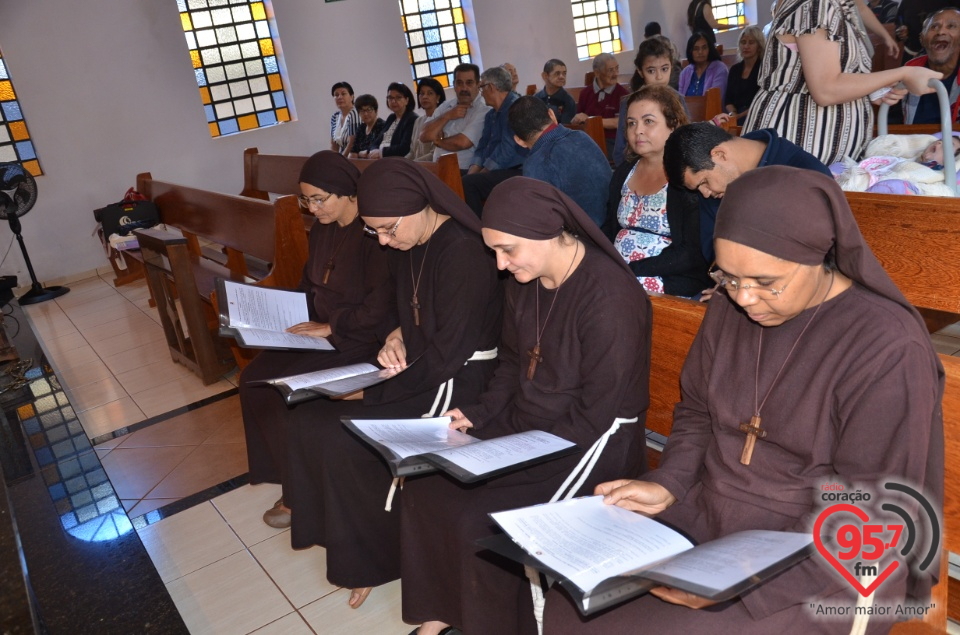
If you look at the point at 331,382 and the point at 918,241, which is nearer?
the point at 918,241

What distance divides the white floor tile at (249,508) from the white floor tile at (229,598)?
14 centimetres

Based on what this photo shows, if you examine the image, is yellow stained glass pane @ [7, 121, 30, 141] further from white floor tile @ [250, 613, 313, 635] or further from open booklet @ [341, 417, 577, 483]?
open booklet @ [341, 417, 577, 483]

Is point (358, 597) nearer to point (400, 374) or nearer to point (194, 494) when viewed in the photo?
point (400, 374)

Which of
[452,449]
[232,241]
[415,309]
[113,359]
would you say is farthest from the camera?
[113,359]

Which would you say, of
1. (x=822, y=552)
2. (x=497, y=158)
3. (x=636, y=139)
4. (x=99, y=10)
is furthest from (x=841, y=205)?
(x=99, y=10)

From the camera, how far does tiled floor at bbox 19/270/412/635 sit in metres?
2.80

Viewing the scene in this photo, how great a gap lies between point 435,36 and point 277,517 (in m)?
9.82

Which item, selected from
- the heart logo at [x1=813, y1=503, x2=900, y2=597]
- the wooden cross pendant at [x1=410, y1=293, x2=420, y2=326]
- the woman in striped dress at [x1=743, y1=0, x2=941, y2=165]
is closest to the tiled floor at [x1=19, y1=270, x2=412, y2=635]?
the wooden cross pendant at [x1=410, y1=293, x2=420, y2=326]

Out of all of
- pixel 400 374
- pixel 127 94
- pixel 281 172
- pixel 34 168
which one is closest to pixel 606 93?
pixel 281 172

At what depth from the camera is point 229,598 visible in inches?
115

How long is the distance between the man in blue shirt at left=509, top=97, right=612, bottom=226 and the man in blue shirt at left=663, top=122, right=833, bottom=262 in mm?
1141

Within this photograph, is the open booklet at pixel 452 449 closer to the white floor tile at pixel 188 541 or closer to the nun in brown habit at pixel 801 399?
the nun in brown habit at pixel 801 399

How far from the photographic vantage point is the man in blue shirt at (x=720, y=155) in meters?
2.70

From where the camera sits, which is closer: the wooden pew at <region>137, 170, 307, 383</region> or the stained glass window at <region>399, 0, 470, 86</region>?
the wooden pew at <region>137, 170, 307, 383</region>
